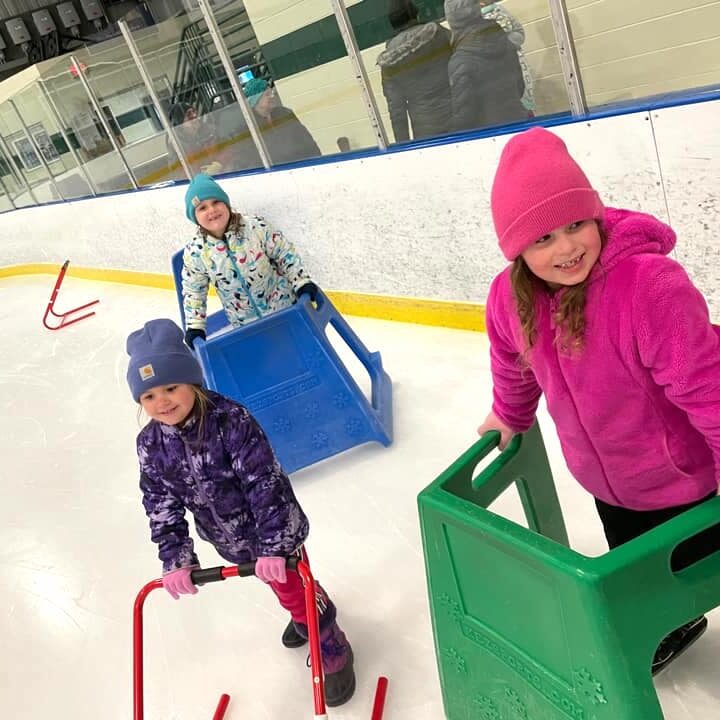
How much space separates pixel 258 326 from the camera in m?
2.04

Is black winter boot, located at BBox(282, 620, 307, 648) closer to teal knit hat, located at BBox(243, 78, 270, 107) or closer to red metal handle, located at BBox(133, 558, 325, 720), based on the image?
red metal handle, located at BBox(133, 558, 325, 720)

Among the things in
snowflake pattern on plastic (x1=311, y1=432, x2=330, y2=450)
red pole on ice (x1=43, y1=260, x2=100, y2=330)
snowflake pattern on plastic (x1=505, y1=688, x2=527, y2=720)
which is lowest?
red pole on ice (x1=43, y1=260, x2=100, y2=330)

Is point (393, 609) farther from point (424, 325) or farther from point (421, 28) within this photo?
point (421, 28)

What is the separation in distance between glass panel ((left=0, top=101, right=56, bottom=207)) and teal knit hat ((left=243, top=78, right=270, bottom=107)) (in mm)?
4402

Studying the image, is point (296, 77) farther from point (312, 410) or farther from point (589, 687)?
point (589, 687)

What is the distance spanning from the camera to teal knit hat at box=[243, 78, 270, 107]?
10.5 feet

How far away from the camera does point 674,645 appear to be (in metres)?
1.16

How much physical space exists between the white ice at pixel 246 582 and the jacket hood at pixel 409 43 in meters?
1.09

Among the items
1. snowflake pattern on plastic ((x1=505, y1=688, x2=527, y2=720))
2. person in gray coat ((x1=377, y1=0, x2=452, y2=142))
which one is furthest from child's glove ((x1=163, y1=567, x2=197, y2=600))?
person in gray coat ((x1=377, y1=0, x2=452, y2=142))

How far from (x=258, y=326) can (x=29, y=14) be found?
48.1 feet

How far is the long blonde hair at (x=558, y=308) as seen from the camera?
0.81 m

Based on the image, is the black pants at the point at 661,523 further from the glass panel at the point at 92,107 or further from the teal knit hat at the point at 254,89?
the glass panel at the point at 92,107

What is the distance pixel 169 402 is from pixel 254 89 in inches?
100

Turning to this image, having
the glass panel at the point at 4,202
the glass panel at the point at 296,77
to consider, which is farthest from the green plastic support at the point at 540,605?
the glass panel at the point at 4,202
